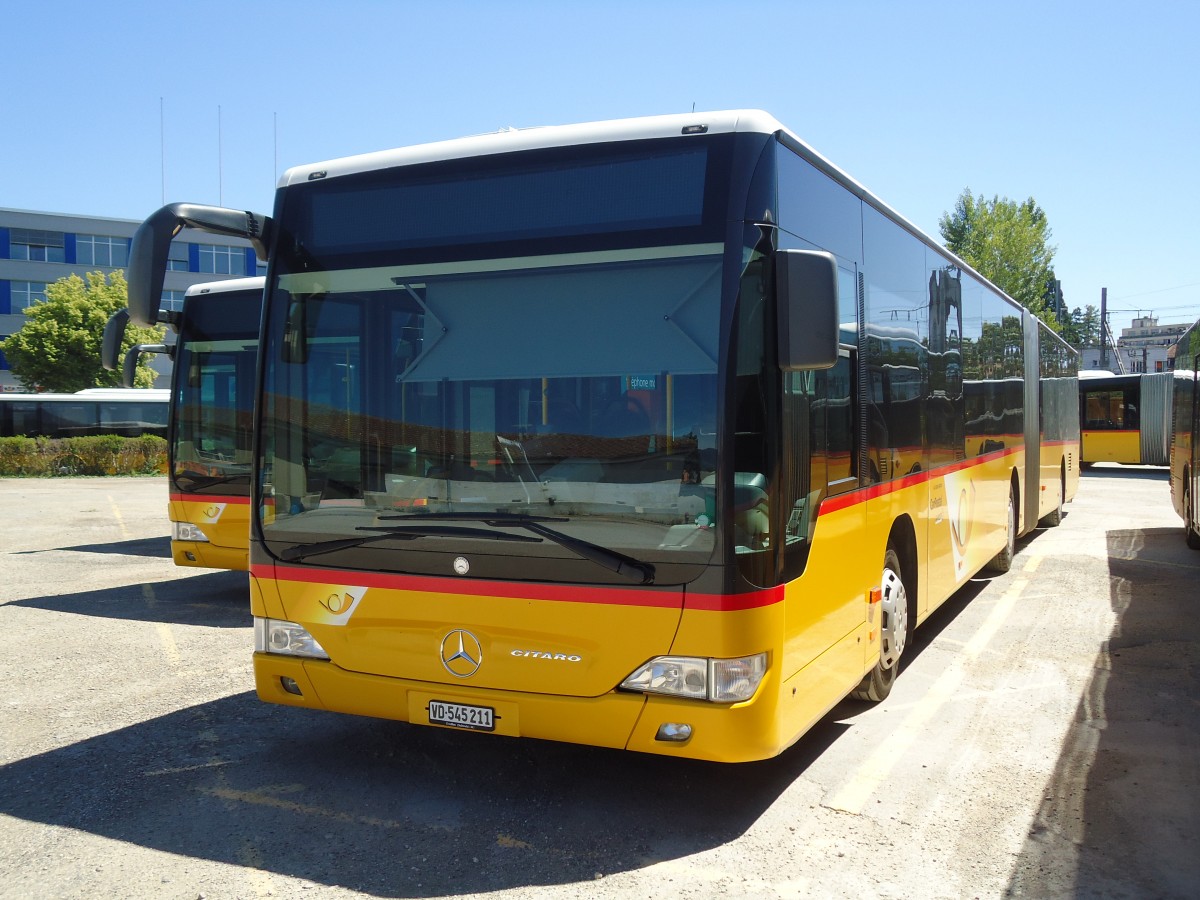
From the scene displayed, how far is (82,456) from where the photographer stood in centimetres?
3294

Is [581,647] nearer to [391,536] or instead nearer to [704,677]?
[704,677]

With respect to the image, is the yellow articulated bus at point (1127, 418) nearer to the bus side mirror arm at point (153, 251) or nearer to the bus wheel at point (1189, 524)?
the bus wheel at point (1189, 524)

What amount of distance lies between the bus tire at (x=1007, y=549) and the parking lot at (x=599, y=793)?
10.1 feet

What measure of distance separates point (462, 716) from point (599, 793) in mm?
832

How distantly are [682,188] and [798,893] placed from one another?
9.22 feet

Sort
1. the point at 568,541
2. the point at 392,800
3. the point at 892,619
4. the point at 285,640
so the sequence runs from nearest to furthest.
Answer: the point at 568,541
the point at 392,800
the point at 285,640
the point at 892,619

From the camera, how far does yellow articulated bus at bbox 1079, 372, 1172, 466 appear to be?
31.5 meters

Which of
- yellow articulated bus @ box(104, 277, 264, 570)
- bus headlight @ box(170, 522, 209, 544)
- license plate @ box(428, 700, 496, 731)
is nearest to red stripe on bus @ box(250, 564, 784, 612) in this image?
license plate @ box(428, 700, 496, 731)

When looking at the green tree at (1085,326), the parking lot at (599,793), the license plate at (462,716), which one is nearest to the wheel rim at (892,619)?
the parking lot at (599,793)

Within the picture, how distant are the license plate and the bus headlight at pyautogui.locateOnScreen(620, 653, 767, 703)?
2.36 feet

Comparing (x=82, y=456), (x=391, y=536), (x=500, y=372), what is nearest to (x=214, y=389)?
(x=391, y=536)

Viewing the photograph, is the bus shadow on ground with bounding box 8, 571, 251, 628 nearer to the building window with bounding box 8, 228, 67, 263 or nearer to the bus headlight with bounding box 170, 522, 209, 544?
the bus headlight with bounding box 170, 522, 209, 544

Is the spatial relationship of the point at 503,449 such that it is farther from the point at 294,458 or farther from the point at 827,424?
the point at 827,424

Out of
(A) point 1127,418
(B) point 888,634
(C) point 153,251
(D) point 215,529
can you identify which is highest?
(C) point 153,251
